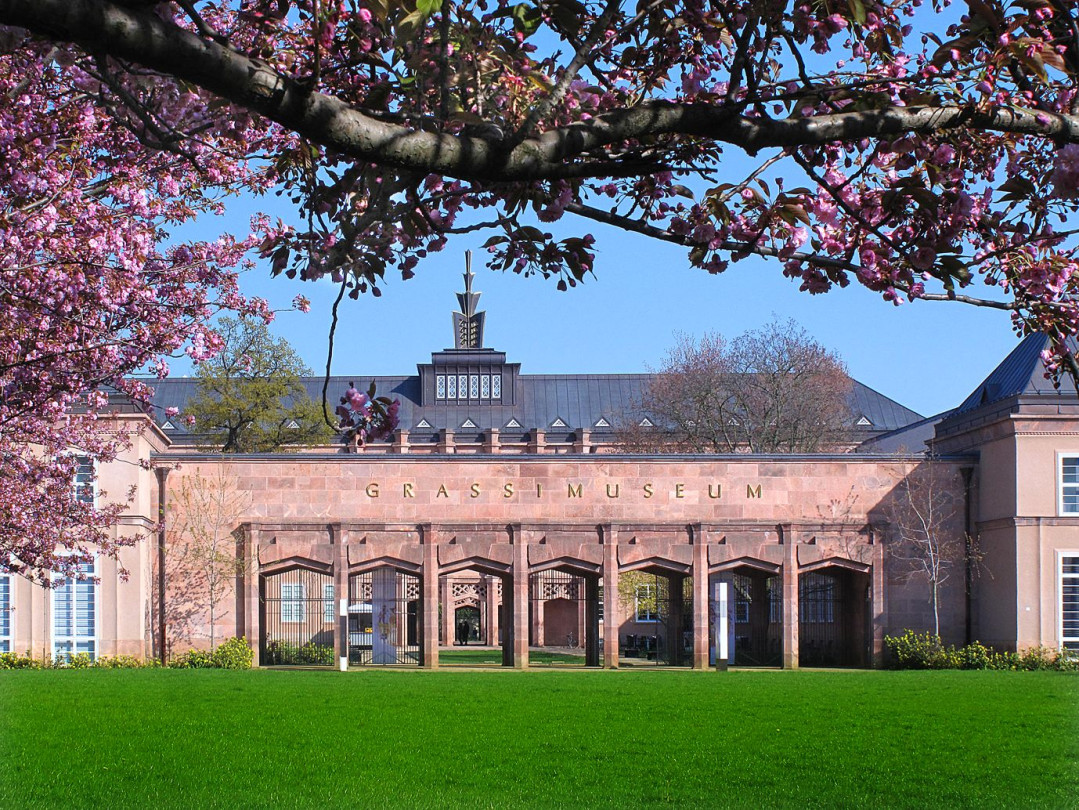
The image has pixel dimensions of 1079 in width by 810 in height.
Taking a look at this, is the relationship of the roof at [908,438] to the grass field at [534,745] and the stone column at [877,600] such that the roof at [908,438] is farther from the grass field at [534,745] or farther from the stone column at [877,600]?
the grass field at [534,745]

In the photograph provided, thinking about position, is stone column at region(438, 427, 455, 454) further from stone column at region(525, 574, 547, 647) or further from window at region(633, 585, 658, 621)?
window at region(633, 585, 658, 621)

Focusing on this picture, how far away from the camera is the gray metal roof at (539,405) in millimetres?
85438

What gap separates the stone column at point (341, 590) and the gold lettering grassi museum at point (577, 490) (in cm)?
133

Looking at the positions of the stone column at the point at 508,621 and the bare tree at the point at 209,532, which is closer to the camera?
the bare tree at the point at 209,532

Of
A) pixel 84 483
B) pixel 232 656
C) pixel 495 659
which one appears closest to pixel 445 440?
pixel 495 659

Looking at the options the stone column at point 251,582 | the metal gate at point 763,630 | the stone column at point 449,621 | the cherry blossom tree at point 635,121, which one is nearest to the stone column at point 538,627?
the stone column at point 449,621

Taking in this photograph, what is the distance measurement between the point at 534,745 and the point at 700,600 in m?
21.2

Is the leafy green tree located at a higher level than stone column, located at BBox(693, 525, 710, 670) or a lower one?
higher

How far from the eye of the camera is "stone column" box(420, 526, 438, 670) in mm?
36406

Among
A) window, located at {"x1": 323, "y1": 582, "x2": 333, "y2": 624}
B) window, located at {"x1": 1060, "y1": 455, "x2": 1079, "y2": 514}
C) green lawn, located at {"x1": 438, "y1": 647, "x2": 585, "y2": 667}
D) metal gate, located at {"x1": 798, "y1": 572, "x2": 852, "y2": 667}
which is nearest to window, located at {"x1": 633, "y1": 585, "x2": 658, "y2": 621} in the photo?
green lawn, located at {"x1": 438, "y1": 647, "x2": 585, "y2": 667}

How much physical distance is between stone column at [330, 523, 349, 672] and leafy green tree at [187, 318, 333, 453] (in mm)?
18446

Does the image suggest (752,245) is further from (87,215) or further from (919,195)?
(87,215)

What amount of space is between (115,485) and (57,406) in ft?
63.3

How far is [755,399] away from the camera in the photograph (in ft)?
186
